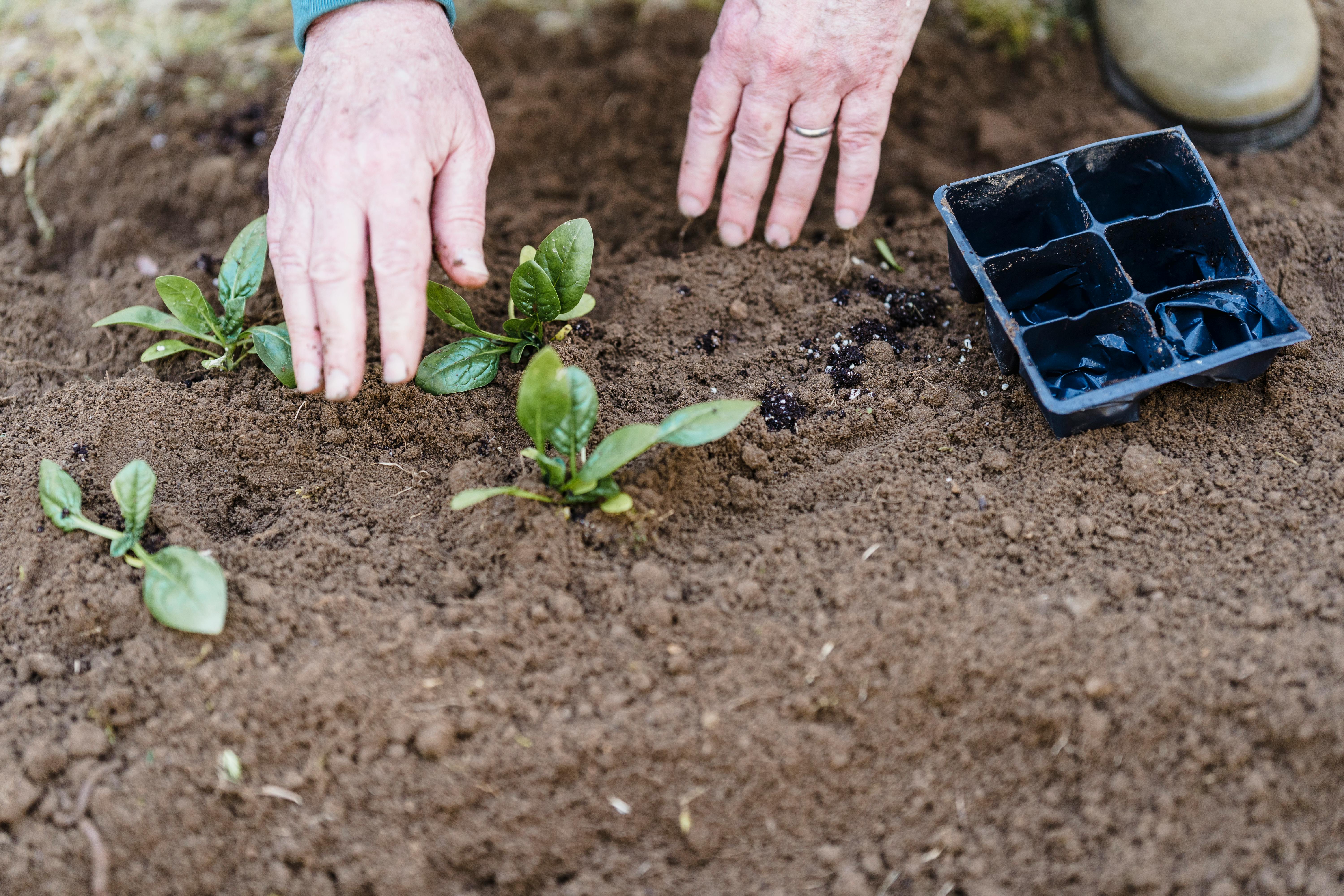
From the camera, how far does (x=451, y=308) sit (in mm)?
1976

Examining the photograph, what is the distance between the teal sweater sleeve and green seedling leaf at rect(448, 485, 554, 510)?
1017 mm

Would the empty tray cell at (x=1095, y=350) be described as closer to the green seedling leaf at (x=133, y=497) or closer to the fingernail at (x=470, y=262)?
the fingernail at (x=470, y=262)

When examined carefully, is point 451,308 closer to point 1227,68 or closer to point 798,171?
point 798,171

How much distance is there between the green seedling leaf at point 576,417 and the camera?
1656 millimetres

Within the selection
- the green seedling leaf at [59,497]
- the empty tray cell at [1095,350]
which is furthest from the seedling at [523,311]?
the empty tray cell at [1095,350]

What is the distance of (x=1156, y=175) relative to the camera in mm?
2057

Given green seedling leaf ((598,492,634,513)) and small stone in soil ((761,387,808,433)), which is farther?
small stone in soil ((761,387,808,433))

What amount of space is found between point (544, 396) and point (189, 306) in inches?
36.3

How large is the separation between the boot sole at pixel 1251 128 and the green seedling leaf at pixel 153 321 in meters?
2.56

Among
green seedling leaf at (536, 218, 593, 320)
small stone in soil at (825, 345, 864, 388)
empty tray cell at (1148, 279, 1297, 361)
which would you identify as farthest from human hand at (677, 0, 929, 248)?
empty tray cell at (1148, 279, 1297, 361)

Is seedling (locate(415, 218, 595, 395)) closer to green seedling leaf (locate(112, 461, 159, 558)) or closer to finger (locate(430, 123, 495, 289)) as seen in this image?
finger (locate(430, 123, 495, 289))

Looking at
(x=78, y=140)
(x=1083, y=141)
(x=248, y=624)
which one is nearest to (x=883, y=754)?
(x=248, y=624)

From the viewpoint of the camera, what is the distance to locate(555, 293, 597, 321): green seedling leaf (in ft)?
6.51

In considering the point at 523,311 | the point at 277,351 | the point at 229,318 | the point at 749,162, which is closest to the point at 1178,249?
the point at 749,162
